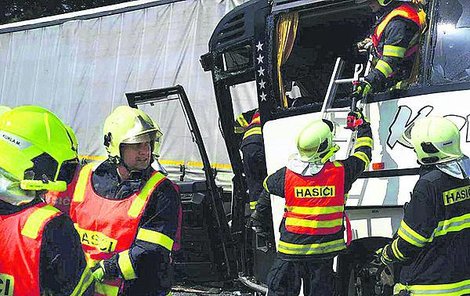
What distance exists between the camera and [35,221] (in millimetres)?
2340

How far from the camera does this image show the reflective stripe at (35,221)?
7.63 feet

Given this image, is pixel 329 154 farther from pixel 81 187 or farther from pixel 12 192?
pixel 12 192

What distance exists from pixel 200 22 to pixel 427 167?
5.23 m

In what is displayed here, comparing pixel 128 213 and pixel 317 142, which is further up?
pixel 317 142

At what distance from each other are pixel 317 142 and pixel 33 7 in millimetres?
15412

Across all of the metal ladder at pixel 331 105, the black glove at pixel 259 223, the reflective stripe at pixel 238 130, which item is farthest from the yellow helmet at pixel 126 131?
the reflective stripe at pixel 238 130

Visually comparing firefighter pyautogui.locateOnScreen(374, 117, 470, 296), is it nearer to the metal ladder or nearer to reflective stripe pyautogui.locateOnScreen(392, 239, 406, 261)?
reflective stripe pyautogui.locateOnScreen(392, 239, 406, 261)

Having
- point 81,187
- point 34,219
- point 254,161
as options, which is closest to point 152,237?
point 81,187

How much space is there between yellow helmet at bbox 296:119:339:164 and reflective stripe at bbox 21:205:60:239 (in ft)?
6.97

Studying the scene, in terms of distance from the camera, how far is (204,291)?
6086 mm

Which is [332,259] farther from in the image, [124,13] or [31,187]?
[124,13]

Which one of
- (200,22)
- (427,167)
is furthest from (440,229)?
(200,22)

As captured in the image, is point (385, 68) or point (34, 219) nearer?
point (34, 219)

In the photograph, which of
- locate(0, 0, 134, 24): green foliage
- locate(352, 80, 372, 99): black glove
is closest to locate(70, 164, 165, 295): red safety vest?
locate(352, 80, 372, 99): black glove
